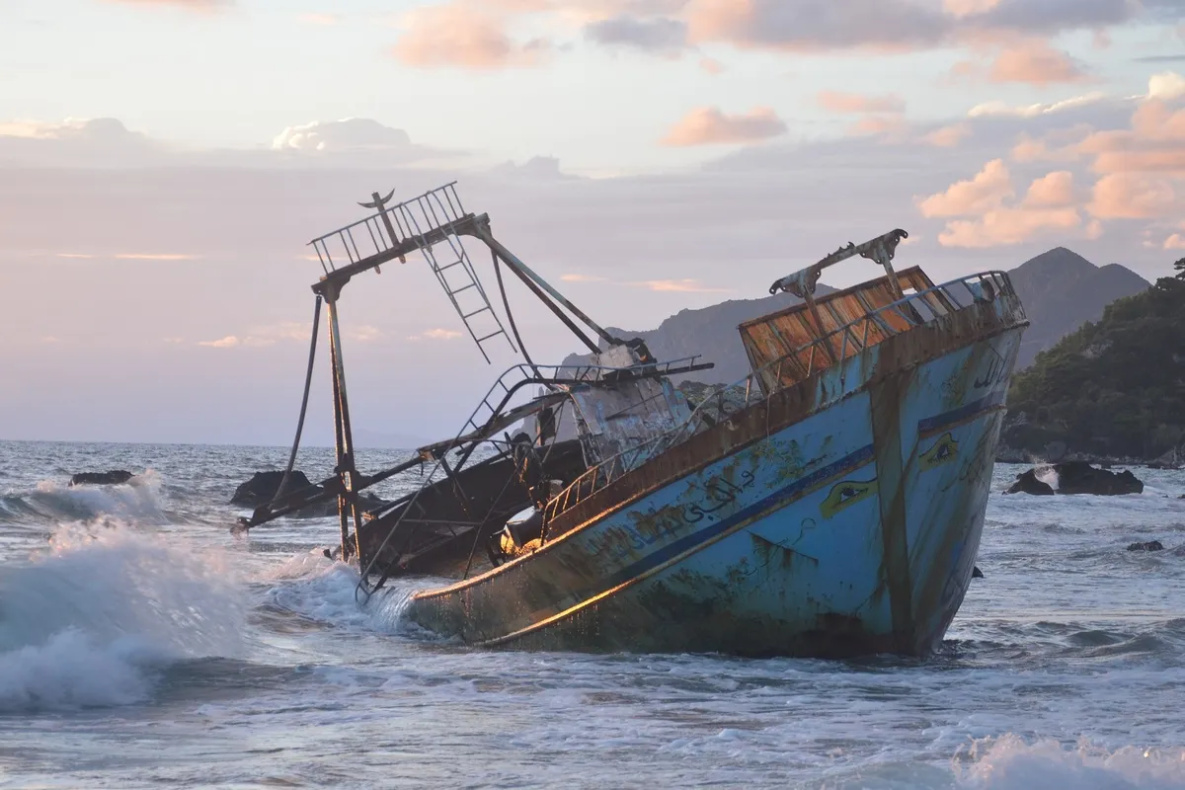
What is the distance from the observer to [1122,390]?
113 metres

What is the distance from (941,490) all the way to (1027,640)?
375 centimetres

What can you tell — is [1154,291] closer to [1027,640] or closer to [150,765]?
[1027,640]

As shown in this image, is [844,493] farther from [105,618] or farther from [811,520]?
[105,618]

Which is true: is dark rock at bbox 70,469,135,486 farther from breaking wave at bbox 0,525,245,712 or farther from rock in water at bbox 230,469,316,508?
breaking wave at bbox 0,525,245,712

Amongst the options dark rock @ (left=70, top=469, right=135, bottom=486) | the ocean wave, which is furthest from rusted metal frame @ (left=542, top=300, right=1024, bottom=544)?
dark rock @ (left=70, top=469, right=135, bottom=486)

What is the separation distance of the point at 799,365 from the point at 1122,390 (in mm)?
106050

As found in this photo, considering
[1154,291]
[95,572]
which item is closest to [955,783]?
[95,572]

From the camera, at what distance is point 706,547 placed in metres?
13.9

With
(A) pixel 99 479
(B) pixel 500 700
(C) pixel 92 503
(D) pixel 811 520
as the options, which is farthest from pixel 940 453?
(A) pixel 99 479

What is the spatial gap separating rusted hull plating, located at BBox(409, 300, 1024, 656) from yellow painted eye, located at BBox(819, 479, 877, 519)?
13 mm

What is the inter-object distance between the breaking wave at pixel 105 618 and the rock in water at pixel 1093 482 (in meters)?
49.4

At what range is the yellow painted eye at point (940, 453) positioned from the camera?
1405 cm

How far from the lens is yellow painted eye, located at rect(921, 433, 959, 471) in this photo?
14.1 metres

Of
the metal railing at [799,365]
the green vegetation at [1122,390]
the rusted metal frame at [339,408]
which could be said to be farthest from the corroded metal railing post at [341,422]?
the green vegetation at [1122,390]
